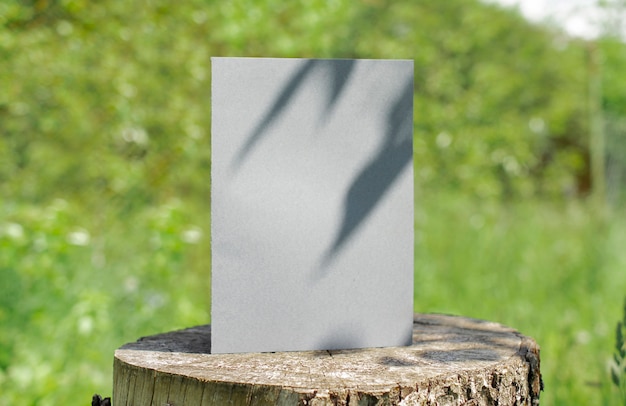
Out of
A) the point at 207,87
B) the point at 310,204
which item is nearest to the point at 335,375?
the point at 310,204

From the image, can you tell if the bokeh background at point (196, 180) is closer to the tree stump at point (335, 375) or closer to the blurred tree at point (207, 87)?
the blurred tree at point (207, 87)

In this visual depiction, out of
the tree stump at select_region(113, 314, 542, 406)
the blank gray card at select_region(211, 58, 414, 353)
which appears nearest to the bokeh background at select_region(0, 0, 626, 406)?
the tree stump at select_region(113, 314, 542, 406)

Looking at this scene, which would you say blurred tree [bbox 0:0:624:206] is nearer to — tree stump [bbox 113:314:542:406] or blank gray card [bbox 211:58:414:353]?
blank gray card [bbox 211:58:414:353]

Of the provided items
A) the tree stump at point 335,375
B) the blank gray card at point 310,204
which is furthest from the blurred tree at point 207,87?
the tree stump at point 335,375

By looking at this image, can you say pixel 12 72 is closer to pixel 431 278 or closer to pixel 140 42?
pixel 140 42

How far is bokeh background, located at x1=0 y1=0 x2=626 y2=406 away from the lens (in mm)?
3135

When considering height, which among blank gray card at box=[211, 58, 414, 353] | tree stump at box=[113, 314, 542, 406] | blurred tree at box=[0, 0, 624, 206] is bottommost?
tree stump at box=[113, 314, 542, 406]

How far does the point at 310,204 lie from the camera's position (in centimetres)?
155

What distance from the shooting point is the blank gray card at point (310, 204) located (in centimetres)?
151

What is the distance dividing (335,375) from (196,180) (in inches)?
148

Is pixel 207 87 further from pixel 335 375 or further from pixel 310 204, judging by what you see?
pixel 335 375

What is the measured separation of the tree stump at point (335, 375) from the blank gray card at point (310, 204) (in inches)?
2.9

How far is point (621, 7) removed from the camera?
4773 millimetres

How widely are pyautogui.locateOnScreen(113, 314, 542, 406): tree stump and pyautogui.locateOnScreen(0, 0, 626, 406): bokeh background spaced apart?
961 mm
